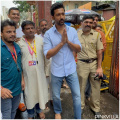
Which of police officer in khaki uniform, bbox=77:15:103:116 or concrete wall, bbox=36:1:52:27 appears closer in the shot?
police officer in khaki uniform, bbox=77:15:103:116

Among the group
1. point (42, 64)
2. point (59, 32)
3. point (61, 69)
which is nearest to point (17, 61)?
point (42, 64)

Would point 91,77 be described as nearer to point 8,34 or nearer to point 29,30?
point 29,30

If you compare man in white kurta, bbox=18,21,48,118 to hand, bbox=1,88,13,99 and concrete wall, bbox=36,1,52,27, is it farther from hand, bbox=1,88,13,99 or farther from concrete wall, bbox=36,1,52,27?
concrete wall, bbox=36,1,52,27

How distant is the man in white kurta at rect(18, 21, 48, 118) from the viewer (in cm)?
183

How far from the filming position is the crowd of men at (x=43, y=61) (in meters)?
1.51

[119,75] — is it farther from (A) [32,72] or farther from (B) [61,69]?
(A) [32,72]

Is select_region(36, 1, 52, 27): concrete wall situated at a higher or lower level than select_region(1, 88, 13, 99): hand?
higher

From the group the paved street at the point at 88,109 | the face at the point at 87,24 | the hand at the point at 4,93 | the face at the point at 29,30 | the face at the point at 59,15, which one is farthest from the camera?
the paved street at the point at 88,109

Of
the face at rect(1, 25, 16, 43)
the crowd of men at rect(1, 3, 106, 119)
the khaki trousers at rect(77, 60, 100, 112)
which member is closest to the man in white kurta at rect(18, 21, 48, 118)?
the crowd of men at rect(1, 3, 106, 119)

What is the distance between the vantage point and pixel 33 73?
1.85 m

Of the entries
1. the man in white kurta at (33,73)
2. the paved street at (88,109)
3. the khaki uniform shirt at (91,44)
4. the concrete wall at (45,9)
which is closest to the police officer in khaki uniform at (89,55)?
the khaki uniform shirt at (91,44)

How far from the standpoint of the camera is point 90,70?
2229mm

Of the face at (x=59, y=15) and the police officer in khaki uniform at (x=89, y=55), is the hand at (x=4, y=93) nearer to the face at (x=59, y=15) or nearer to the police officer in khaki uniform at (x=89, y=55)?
the face at (x=59, y=15)

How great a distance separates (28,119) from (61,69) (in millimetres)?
1238
